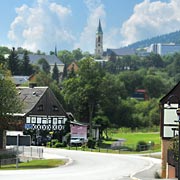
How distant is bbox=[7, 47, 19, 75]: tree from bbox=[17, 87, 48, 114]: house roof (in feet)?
259

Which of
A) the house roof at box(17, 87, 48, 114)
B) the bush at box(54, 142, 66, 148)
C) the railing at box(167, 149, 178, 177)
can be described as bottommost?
the bush at box(54, 142, 66, 148)

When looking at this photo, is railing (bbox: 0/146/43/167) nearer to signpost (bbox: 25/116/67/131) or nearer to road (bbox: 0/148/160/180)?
road (bbox: 0/148/160/180)

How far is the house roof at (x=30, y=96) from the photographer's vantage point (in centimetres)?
8756

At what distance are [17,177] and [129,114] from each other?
96880 millimetres

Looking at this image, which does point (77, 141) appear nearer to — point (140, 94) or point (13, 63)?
point (13, 63)

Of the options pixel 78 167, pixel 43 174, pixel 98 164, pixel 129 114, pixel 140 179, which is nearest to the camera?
pixel 140 179

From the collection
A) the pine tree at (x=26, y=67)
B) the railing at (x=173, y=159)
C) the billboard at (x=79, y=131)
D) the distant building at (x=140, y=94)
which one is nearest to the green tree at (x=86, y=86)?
the billboard at (x=79, y=131)

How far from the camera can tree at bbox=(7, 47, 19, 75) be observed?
6693 inches

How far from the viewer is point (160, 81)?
18300 centimetres

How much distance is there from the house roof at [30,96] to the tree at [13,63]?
78862mm

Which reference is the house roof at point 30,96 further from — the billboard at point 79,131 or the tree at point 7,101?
the tree at point 7,101

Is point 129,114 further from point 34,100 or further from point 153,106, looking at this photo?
point 34,100

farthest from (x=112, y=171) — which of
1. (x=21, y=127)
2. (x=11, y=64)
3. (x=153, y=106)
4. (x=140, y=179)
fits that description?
(x=11, y=64)

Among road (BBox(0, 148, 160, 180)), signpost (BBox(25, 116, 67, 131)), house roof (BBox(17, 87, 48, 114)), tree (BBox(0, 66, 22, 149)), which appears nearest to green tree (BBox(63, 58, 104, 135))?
house roof (BBox(17, 87, 48, 114))
